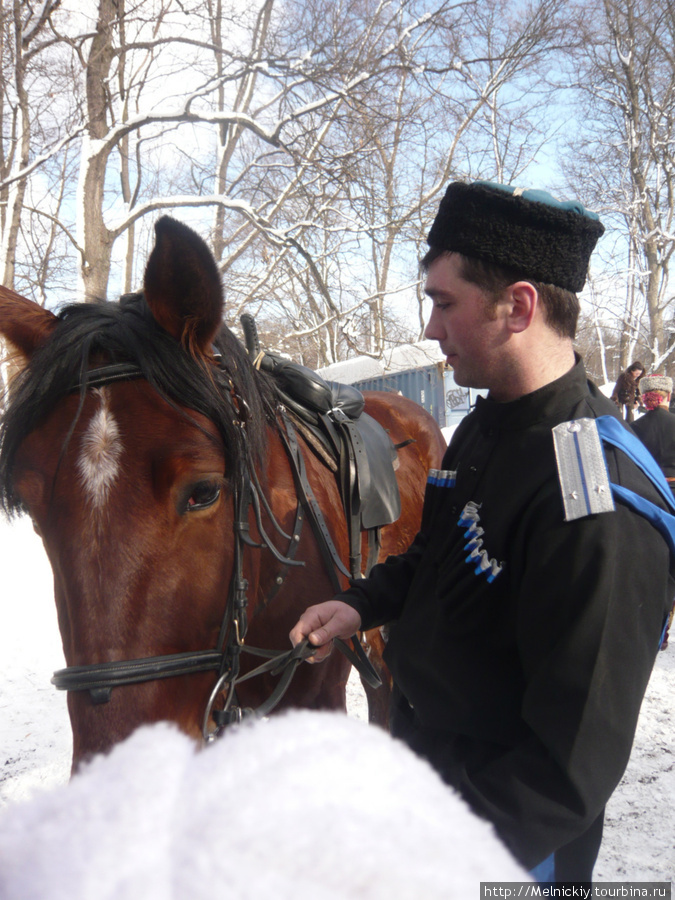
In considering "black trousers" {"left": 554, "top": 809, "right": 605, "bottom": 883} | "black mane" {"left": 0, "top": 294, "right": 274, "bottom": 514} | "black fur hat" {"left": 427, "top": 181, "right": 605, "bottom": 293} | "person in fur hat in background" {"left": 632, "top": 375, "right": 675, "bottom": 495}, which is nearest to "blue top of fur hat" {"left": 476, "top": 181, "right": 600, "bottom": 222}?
"black fur hat" {"left": 427, "top": 181, "right": 605, "bottom": 293}

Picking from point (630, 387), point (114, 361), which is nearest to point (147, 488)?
point (114, 361)

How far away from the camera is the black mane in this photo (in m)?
1.47

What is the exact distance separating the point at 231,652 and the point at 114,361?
0.87 m

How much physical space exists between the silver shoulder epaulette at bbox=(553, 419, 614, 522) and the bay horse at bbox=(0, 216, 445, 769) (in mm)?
866

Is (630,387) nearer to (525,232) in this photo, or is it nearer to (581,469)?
(525,232)

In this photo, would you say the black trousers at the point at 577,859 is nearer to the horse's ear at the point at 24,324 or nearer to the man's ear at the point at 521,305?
the man's ear at the point at 521,305

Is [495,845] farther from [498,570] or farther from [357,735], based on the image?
[498,570]

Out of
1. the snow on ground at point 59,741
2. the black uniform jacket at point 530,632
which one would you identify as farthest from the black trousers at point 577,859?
the snow on ground at point 59,741

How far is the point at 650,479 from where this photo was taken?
1008mm

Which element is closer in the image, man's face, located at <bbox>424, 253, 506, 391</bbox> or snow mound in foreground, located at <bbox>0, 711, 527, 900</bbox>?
snow mound in foreground, located at <bbox>0, 711, 527, 900</bbox>

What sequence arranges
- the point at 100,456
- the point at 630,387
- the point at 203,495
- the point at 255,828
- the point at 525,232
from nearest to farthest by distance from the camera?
the point at 255,828 < the point at 525,232 < the point at 100,456 < the point at 203,495 < the point at 630,387

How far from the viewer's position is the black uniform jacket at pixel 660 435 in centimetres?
516

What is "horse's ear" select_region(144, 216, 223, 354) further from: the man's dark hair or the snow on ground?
the snow on ground

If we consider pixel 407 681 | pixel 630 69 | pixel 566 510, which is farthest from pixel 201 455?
pixel 630 69
